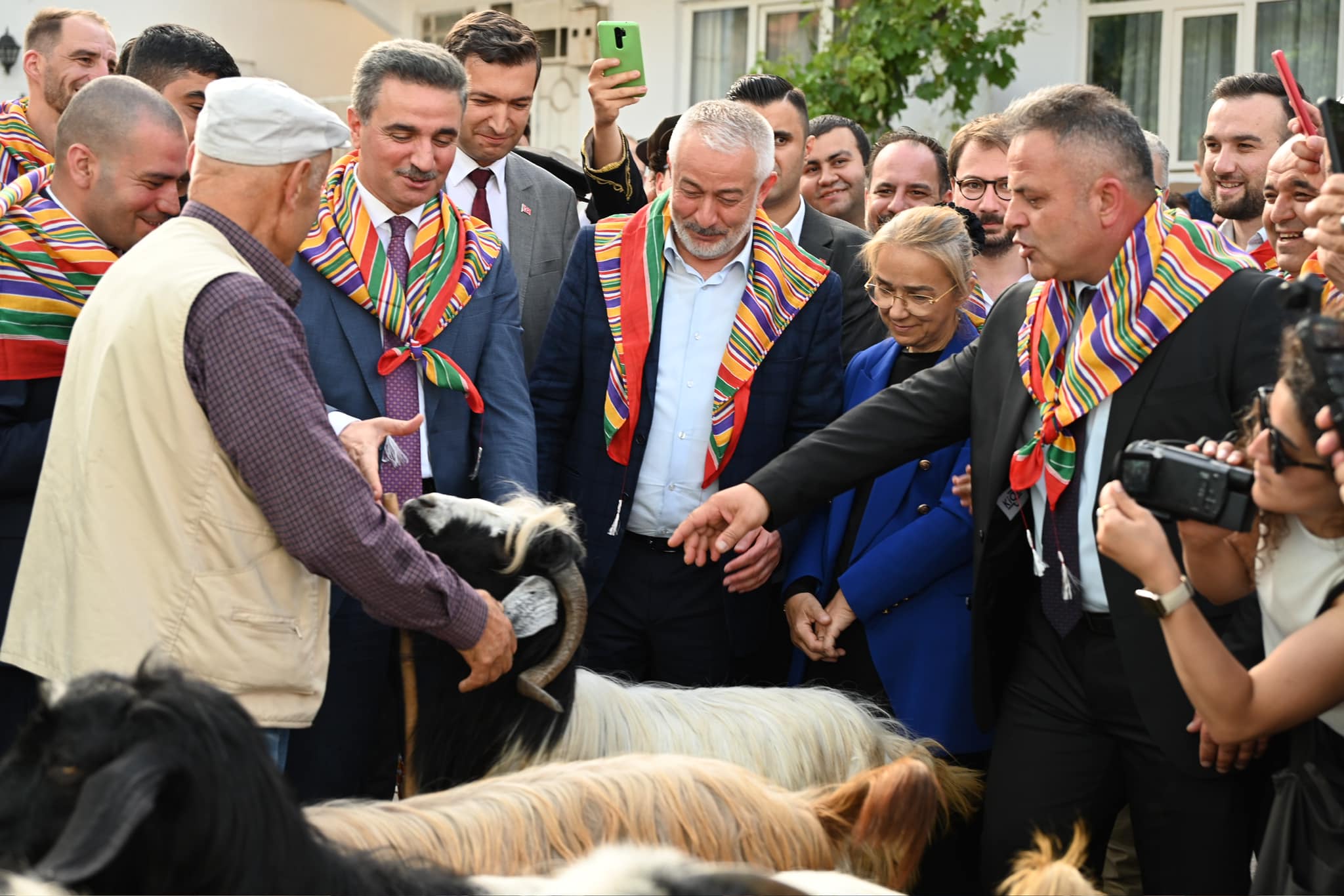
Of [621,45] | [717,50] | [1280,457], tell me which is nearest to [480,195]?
[621,45]

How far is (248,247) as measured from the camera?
9.67 feet

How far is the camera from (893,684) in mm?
4156

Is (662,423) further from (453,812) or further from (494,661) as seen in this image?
(453,812)

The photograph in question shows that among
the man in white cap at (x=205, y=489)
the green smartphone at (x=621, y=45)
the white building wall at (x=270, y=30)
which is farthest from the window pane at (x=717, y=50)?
the man in white cap at (x=205, y=489)

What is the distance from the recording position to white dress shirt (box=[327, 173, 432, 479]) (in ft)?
12.7

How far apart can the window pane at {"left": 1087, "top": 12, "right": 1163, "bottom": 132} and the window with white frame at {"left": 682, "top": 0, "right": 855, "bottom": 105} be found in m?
2.55

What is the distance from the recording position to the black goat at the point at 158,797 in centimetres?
170

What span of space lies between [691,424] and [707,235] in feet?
1.99

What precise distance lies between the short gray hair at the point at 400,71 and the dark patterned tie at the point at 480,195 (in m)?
0.96

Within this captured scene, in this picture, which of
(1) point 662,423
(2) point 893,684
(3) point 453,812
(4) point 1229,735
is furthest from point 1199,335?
(3) point 453,812

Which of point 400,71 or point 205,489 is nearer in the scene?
point 205,489

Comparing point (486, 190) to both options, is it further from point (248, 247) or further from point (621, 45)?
point (248, 247)

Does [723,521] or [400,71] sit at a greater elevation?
[400,71]

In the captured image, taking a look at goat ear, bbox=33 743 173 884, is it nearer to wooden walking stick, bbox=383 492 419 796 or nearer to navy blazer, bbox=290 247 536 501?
wooden walking stick, bbox=383 492 419 796
